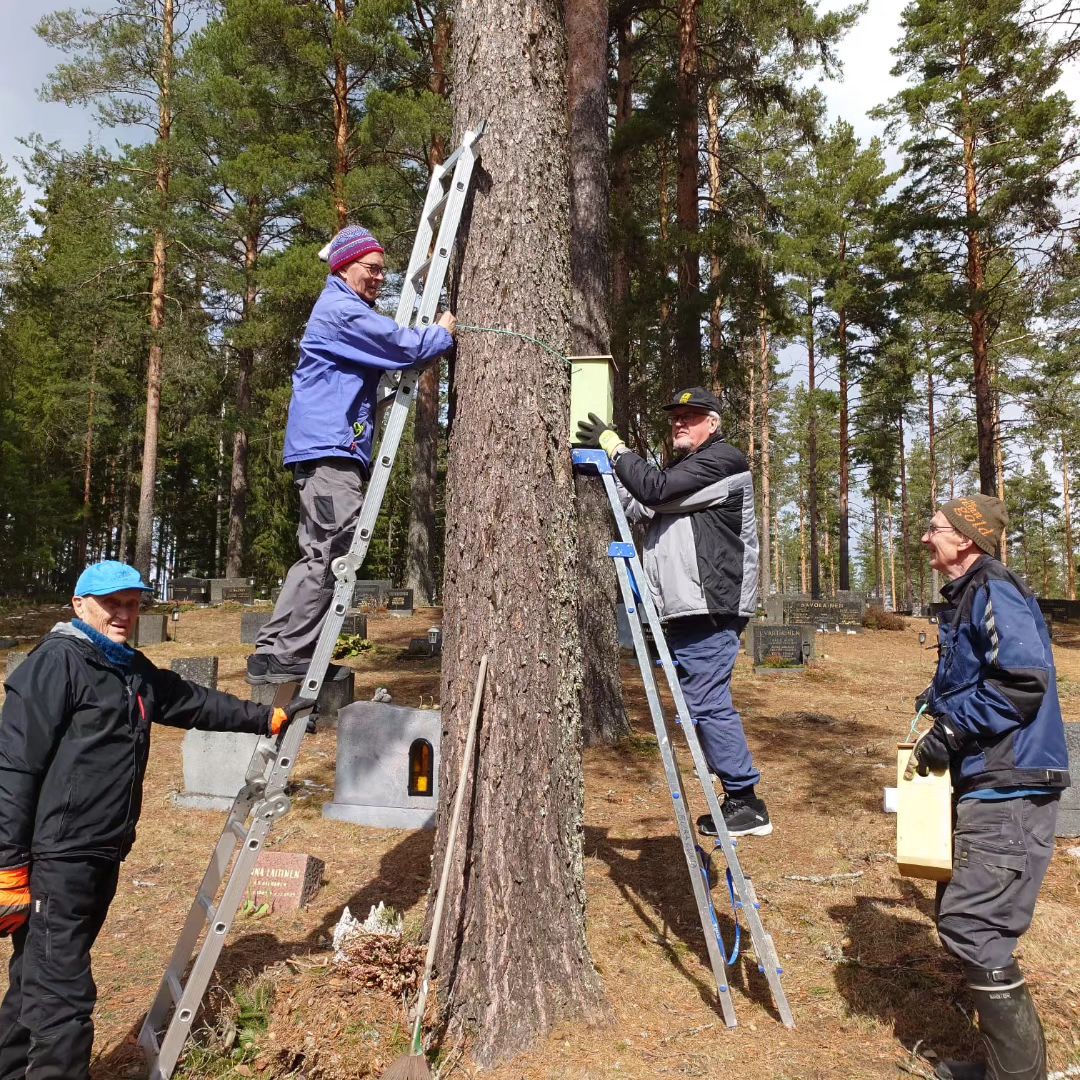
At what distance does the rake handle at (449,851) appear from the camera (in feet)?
9.64

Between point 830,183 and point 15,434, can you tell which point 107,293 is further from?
point 830,183

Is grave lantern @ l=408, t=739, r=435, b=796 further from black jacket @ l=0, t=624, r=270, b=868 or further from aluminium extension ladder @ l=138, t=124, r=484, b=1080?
black jacket @ l=0, t=624, r=270, b=868

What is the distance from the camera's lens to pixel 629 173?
13977 millimetres

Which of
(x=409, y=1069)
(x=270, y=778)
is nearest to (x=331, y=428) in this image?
(x=270, y=778)

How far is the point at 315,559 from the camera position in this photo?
334 cm

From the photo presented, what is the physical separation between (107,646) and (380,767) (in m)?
3.53

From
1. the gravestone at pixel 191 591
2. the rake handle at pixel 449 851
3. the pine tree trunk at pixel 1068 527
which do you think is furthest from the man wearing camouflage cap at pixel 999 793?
the pine tree trunk at pixel 1068 527

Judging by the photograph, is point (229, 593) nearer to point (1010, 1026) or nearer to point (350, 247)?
point (350, 247)

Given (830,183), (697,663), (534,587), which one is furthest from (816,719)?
(830,183)

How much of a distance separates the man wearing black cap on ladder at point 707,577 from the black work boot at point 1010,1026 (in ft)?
3.39

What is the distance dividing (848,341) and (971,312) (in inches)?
404

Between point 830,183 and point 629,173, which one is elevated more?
point 830,183

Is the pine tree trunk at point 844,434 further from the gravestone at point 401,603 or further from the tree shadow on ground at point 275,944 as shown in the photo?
the tree shadow on ground at point 275,944

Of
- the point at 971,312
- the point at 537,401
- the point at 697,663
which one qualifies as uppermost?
the point at 971,312
